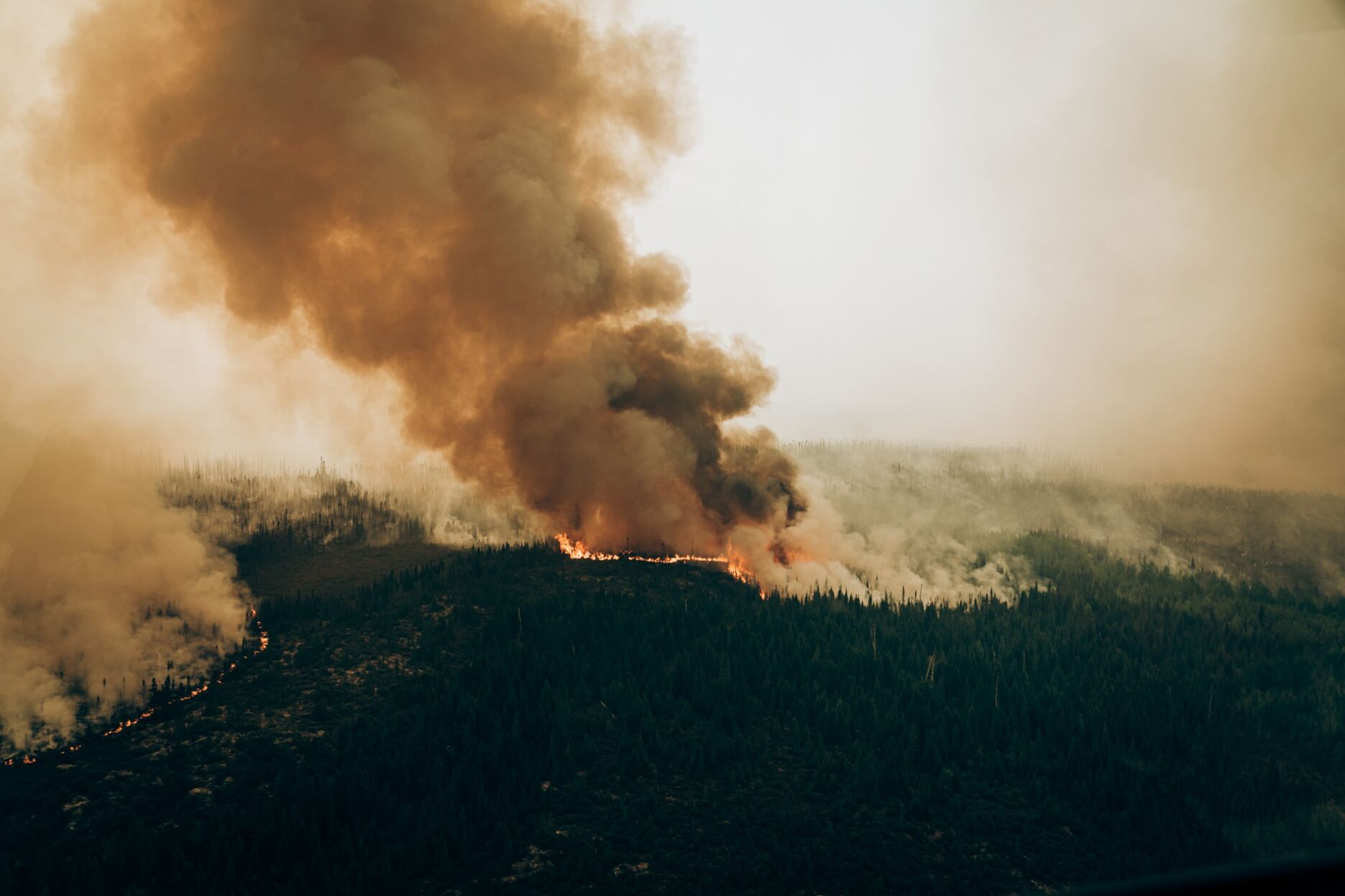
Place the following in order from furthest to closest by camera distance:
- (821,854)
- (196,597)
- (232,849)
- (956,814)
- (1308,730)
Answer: (1308,730)
(196,597)
(956,814)
(821,854)
(232,849)

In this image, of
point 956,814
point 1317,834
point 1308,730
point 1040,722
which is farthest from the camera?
point 1308,730

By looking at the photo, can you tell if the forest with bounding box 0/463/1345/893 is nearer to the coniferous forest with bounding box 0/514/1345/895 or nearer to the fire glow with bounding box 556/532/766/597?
the coniferous forest with bounding box 0/514/1345/895

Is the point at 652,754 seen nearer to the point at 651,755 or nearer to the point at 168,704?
Answer: the point at 651,755

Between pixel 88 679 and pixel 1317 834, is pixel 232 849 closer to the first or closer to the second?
pixel 88 679

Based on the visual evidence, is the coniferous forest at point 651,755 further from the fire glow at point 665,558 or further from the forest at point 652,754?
the fire glow at point 665,558

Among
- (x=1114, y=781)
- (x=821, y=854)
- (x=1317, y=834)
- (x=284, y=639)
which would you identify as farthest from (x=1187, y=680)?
(x=284, y=639)

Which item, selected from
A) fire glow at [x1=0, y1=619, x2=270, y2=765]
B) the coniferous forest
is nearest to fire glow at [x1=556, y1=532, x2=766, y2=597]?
the coniferous forest
